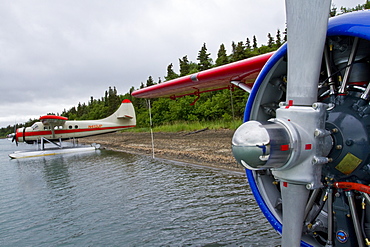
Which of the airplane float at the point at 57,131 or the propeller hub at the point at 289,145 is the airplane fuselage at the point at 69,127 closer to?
the airplane float at the point at 57,131

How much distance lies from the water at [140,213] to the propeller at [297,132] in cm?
208

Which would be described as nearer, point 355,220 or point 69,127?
point 355,220

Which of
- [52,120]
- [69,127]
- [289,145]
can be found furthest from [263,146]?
[69,127]

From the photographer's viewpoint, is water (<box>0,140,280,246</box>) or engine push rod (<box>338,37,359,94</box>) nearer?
engine push rod (<box>338,37,359,94</box>)

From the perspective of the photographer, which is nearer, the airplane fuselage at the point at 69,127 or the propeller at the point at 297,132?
the propeller at the point at 297,132

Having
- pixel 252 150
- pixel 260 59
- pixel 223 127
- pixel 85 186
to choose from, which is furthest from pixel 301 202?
pixel 223 127

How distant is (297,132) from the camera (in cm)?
135

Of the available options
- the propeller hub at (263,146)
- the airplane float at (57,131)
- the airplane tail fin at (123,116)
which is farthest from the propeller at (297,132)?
the airplane tail fin at (123,116)

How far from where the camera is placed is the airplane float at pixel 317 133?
1.35 meters

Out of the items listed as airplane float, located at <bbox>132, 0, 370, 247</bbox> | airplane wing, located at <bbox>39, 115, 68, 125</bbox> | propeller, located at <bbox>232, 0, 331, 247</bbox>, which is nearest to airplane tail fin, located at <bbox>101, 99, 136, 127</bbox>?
airplane wing, located at <bbox>39, 115, 68, 125</bbox>

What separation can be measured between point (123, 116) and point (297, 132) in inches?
1007

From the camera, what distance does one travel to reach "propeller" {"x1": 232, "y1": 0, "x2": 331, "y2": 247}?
133cm

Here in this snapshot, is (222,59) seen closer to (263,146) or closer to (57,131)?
(57,131)

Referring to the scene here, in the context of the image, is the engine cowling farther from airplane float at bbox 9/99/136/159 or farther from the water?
airplane float at bbox 9/99/136/159
